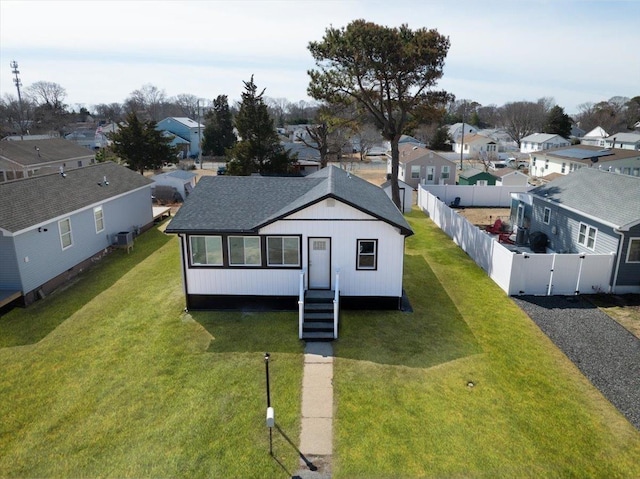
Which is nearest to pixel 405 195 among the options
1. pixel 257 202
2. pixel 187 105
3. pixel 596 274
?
pixel 596 274

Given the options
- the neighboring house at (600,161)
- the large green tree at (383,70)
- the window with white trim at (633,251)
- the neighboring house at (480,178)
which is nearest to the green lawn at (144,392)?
the window with white trim at (633,251)

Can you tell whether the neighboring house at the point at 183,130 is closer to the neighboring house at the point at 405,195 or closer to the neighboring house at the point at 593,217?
the neighboring house at the point at 405,195

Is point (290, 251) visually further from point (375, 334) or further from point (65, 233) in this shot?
point (65, 233)

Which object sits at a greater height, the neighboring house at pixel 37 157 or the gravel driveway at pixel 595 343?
the neighboring house at pixel 37 157

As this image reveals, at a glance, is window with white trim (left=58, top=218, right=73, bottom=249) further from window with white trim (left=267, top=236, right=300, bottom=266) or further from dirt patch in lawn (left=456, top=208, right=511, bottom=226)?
dirt patch in lawn (left=456, top=208, right=511, bottom=226)

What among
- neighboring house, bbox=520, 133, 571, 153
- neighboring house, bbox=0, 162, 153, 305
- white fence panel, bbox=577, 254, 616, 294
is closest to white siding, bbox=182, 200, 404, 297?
neighboring house, bbox=0, 162, 153, 305

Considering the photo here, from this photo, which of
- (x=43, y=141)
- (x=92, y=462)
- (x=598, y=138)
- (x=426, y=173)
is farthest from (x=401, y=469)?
(x=598, y=138)
